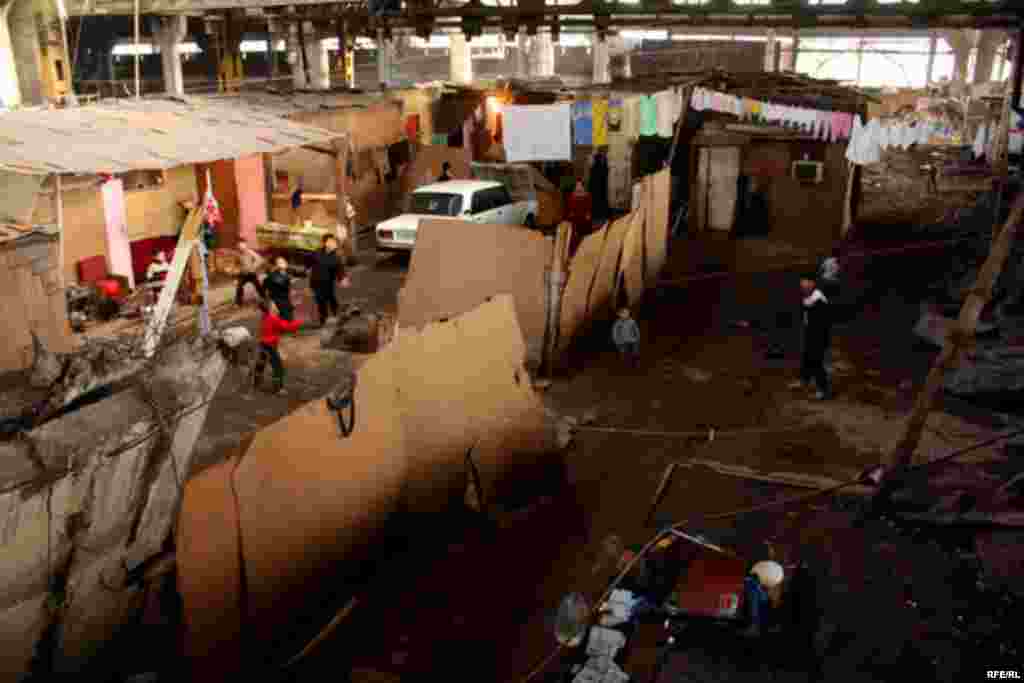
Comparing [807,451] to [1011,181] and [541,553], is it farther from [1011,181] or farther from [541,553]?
[1011,181]

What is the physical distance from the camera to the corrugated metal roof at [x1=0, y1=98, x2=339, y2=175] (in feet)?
41.1

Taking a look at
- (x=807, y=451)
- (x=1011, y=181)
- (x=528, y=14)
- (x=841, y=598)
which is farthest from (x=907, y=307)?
(x=841, y=598)

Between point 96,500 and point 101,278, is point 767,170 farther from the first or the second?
point 96,500

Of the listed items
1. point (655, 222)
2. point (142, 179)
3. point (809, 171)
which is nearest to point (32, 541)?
point (655, 222)

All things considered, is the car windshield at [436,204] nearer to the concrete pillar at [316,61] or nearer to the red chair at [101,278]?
the red chair at [101,278]

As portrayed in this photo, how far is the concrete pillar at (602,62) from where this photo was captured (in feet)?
123

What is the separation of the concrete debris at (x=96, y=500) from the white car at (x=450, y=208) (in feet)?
41.4

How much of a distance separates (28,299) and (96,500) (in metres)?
7.74

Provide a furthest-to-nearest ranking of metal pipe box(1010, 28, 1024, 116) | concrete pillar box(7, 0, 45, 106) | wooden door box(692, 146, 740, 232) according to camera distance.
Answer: concrete pillar box(7, 0, 45, 106) → wooden door box(692, 146, 740, 232) → metal pipe box(1010, 28, 1024, 116)

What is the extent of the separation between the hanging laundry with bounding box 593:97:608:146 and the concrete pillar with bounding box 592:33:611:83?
2054 cm

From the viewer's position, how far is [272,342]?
1198 cm

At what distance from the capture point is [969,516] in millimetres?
7309

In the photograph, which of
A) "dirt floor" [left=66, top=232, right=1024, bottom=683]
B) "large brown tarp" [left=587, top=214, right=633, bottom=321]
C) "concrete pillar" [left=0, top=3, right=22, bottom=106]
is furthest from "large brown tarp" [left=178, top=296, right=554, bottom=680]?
"concrete pillar" [left=0, top=3, right=22, bottom=106]

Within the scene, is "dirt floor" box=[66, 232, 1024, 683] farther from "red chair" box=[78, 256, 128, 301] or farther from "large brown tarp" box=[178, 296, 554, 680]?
"red chair" box=[78, 256, 128, 301]
